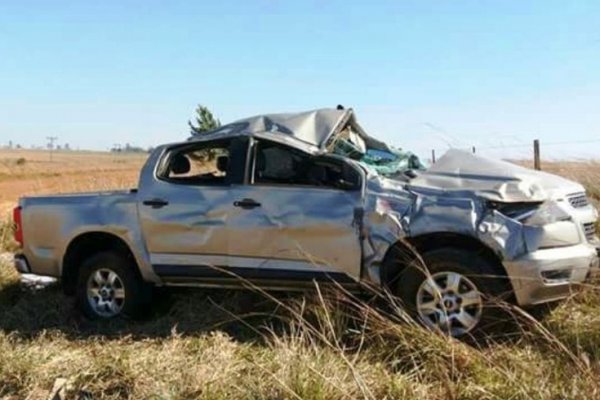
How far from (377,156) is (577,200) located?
175cm

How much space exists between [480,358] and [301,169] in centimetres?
230

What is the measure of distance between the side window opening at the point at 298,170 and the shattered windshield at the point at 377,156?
0.24 meters

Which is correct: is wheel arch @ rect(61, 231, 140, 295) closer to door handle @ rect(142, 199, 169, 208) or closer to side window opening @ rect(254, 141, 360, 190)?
door handle @ rect(142, 199, 169, 208)

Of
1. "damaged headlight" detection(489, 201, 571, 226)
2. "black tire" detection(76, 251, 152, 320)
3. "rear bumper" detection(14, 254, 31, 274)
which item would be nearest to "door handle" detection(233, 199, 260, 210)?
"black tire" detection(76, 251, 152, 320)

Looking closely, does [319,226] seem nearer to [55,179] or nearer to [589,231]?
[589,231]

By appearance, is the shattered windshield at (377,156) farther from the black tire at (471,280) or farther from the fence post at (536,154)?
the fence post at (536,154)

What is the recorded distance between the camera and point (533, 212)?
4.84 metres

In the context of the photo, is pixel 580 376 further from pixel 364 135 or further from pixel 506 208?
pixel 364 135

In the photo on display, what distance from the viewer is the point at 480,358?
156 inches

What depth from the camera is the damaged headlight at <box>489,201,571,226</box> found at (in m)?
4.81

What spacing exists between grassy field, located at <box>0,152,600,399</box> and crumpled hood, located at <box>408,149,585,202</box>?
80 centimetres

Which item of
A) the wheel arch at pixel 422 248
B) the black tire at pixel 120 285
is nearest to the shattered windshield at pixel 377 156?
the wheel arch at pixel 422 248

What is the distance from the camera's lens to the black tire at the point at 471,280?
15.7 feet

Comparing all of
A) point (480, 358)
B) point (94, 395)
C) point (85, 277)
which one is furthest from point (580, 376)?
point (85, 277)
